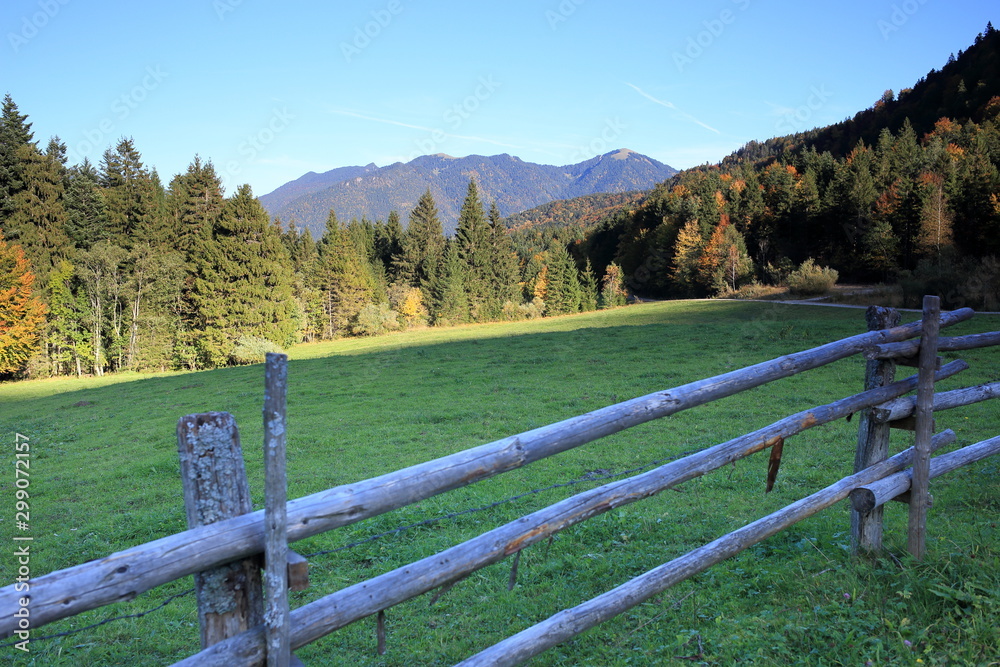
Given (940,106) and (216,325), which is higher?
(940,106)

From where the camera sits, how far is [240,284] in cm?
3538

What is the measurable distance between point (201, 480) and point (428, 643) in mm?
2557

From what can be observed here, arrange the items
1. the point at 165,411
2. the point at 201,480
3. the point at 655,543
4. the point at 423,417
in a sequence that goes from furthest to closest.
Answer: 1. the point at 165,411
2. the point at 423,417
3. the point at 655,543
4. the point at 201,480

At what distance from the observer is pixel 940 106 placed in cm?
6338

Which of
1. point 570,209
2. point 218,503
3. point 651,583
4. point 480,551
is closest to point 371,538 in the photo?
point 480,551

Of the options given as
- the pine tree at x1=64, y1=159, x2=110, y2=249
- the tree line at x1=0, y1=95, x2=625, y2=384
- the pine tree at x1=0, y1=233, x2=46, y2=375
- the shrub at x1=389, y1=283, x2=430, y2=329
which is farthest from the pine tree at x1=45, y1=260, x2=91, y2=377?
the shrub at x1=389, y1=283, x2=430, y2=329

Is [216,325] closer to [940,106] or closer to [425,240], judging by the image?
[425,240]

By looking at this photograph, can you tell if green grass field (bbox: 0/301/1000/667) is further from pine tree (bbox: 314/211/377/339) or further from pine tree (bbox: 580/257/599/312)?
pine tree (bbox: 580/257/599/312)

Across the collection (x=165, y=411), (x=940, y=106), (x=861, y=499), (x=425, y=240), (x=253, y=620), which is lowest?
(x=165, y=411)

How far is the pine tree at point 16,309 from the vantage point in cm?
2978

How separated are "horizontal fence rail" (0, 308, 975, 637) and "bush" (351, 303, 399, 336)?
47031 mm

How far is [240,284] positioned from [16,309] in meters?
10.8

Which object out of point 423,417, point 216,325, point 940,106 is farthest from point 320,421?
point 940,106

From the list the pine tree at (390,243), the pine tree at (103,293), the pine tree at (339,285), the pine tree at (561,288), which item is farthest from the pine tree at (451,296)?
the pine tree at (103,293)
